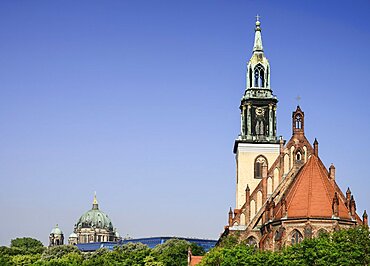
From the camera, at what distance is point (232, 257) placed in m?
67.7

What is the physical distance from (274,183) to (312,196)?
406 inches

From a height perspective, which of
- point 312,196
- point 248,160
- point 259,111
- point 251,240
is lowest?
point 251,240

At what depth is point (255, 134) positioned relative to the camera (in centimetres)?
9525

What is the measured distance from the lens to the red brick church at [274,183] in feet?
250

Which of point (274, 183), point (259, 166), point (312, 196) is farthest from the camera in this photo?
point (259, 166)

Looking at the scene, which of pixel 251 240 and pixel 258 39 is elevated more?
pixel 258 39

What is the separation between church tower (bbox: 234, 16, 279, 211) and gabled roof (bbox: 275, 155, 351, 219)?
12.8 m

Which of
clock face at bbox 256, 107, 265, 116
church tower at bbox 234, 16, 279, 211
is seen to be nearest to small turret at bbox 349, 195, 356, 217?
church tower at bbox 234, 16, 279, 211

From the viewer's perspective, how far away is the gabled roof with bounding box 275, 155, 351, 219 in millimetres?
76125

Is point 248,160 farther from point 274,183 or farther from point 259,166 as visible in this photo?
point 274,183

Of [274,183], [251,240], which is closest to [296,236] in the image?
[251,240]

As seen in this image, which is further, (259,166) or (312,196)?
(259,166)

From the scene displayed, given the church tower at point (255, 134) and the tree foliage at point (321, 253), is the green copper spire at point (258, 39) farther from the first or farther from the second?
the tree foliage at point (321, 253)

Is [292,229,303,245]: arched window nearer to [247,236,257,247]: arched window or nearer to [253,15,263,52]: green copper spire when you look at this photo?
[247,236,257,247]: arched window
